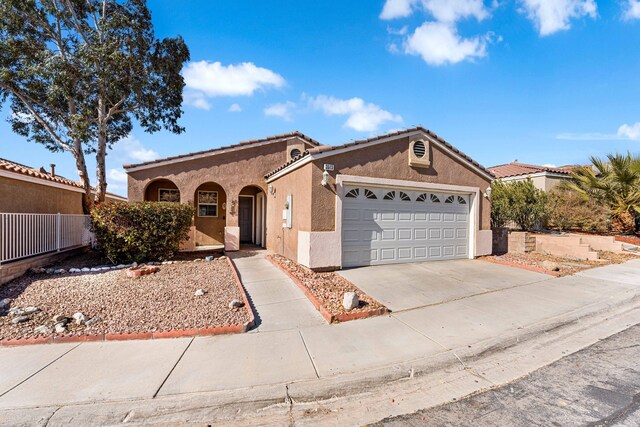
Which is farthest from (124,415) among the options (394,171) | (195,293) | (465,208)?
(465,208)

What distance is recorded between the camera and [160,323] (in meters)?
4.75

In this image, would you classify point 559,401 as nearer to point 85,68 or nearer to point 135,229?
point 135,229

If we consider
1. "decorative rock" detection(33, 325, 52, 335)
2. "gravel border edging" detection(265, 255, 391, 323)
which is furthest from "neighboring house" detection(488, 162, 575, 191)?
"decorative rock" detection(33, 325, 52, 335)

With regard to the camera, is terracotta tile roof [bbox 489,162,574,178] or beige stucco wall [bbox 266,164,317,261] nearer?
beige stucco wall [bbox 266,164,317,261]

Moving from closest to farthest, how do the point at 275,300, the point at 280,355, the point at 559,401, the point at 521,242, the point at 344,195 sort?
the point at 559,401
the point at 280,355
the point at 275,300
the point at 344,195
the point at 521,242

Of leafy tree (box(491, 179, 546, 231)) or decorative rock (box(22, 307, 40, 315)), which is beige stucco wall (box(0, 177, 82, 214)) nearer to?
decorative rock (box(22, 307, 40, 315))

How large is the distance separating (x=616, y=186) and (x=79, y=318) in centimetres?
2102

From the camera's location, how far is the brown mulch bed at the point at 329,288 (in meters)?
5.45

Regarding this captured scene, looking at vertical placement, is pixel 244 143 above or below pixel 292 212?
above

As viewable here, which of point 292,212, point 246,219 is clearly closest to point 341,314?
point 292,212

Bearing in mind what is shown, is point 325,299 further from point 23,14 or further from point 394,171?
point 23,14

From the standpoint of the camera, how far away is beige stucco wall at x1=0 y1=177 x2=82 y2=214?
8188 millimetres

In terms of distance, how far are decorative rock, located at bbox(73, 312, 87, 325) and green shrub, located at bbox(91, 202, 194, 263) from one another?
3710 millimetres

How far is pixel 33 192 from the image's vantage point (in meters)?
9.32
